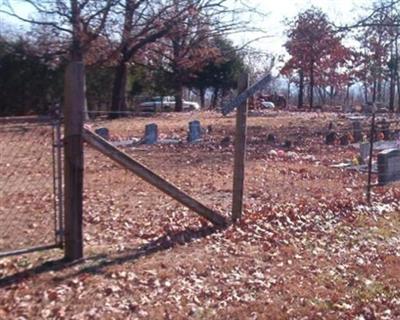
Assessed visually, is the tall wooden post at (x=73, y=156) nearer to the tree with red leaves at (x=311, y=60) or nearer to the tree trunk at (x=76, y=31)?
the tree trunk at (x=76, y=31)

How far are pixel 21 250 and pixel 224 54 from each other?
124ft

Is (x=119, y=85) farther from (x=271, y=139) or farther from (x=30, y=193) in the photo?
(x=30, y=193)

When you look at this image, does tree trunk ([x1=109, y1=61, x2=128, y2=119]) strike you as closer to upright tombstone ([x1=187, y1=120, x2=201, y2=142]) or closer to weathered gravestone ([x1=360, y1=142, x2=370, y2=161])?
upright tombstone ([x1=187, y1=120, x2=201, y2=142])

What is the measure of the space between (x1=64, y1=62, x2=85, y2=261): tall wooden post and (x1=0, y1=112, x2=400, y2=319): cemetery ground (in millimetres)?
258

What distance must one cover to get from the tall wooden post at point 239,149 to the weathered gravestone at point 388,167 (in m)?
4.60

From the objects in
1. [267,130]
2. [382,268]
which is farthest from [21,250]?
[267,130]

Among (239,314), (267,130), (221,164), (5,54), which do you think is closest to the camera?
(239,314)

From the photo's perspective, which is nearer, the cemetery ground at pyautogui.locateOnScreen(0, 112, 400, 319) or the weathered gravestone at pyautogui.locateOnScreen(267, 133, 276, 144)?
the cemetery ground at pyautogui.locateOnScreen(0, 112, 400, 319)

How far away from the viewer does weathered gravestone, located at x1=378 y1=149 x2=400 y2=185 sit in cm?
1145

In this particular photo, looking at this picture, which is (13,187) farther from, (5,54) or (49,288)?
(5,54)

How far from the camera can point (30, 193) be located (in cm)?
974

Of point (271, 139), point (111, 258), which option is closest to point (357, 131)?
point (271, 139)

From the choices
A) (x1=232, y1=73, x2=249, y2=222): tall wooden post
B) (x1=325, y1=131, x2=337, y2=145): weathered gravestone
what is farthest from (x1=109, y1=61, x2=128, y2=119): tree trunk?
(x1=232, y1=73, x2=249, y2=222): tall wooden post

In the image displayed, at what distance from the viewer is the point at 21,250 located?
591 cm
